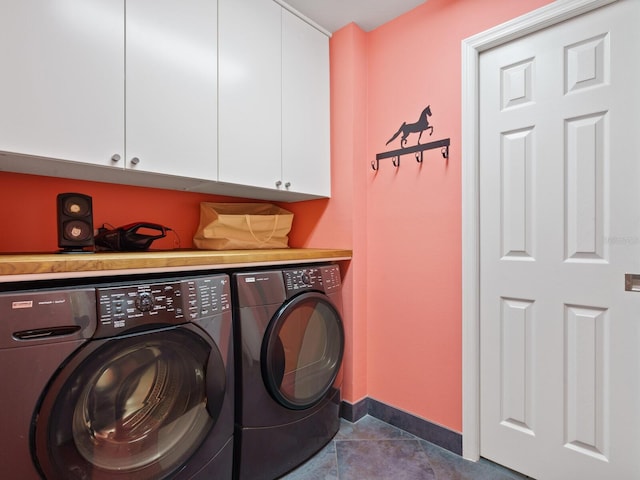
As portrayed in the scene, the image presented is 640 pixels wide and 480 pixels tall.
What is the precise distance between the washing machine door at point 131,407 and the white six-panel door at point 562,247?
1348 millimetres

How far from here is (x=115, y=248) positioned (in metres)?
1.52

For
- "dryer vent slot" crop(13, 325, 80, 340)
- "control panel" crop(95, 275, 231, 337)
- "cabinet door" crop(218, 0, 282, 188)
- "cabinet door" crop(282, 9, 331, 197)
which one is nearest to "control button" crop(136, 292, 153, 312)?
"control panel" crop(95, 275, 231, 337)

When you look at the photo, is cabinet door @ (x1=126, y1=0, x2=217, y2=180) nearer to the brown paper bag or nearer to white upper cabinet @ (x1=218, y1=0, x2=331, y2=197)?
white upper cabinet @ (x1=218, y1=0, x2=331, y2=197)

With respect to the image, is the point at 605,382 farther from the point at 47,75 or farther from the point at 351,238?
the point at 47,75

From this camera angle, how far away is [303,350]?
5.28 ft

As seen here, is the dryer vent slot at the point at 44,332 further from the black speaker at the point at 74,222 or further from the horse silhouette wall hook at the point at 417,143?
the horse silhouette wall hook at the point at 417,143

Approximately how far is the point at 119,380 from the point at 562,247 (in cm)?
180

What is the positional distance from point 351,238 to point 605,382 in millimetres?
1308

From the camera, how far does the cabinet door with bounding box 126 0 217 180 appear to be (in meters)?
1.27

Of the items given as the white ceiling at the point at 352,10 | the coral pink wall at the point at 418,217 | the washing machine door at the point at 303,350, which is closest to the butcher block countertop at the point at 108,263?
the washing machine door at the point at 303,350

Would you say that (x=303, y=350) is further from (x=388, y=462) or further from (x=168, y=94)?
(x=168, y=94)

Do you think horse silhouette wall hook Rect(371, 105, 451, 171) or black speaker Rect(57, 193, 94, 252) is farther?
horse silhouette wall hook Rect(371, 105, 451, 171)

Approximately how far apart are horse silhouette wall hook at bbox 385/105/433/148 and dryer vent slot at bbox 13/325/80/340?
1.73 m

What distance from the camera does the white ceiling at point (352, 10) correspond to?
A: 1.79 metres
